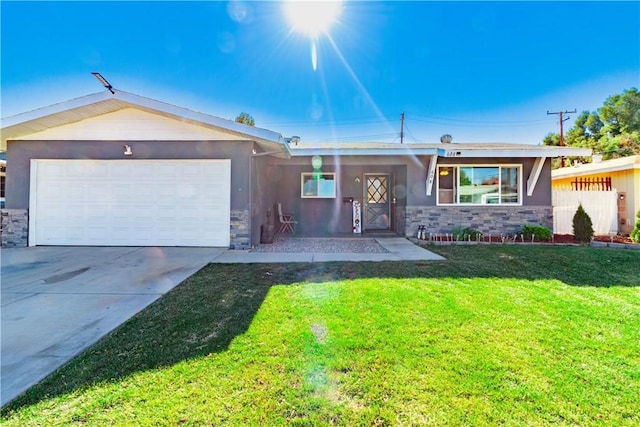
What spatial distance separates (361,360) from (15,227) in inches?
397

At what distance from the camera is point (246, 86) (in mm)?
11969

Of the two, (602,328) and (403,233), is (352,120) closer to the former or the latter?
(403,233)

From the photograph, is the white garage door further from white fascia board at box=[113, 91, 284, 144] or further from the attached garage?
white fascia board at box=[113, 91, 284, 144]

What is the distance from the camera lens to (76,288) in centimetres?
429

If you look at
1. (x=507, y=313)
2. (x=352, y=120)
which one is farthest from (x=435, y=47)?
(x=352, y=120)

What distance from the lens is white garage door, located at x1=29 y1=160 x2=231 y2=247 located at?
25.3 feet

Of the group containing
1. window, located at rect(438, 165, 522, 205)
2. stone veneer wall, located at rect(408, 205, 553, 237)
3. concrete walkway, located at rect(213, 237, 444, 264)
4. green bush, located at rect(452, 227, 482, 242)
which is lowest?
concrete walkway, located at rect(213, 237, 444, 264)

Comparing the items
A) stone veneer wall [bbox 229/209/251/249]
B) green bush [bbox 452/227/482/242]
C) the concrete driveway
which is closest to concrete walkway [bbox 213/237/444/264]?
stone veneer wall [bbox 229/209/251/249]

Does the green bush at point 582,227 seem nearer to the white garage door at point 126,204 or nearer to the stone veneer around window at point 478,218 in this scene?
the stone veneer around window at point 478,218

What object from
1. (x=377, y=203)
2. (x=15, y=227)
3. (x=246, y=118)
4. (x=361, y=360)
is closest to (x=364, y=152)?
(x=377, y=203)

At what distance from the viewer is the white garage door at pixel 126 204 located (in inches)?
303

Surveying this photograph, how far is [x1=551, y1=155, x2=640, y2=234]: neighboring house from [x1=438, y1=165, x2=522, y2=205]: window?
13.0 feet

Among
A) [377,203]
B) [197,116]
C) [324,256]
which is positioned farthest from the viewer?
[377,203]

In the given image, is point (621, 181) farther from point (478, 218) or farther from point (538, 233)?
point (478, 218)
